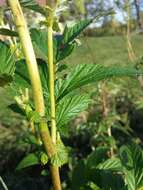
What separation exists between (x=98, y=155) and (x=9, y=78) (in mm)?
1051

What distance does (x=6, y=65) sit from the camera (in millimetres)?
925

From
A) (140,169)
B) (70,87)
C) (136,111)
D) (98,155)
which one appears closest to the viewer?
(70,87)

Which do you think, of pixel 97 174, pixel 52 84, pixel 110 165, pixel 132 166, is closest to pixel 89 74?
pixel 52 84

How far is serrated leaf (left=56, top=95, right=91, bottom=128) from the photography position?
1.01 metres

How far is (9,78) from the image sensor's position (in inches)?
34.8

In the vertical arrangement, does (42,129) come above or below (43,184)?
above

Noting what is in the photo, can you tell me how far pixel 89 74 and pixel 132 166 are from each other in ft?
1.08

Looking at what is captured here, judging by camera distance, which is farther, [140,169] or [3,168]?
[3,168]

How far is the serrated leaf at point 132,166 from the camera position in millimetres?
1151

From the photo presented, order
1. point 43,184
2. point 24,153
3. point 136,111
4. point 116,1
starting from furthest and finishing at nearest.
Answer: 1. point 136,111
2. point 24,153
3. point 43,184
4. point 116,1

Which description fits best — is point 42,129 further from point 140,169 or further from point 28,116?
point 140,169

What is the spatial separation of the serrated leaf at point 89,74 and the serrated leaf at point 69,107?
3cm

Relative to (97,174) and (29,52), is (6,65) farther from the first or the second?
(97,174)

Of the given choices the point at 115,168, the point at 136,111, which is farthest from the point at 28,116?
the point at 136,111
